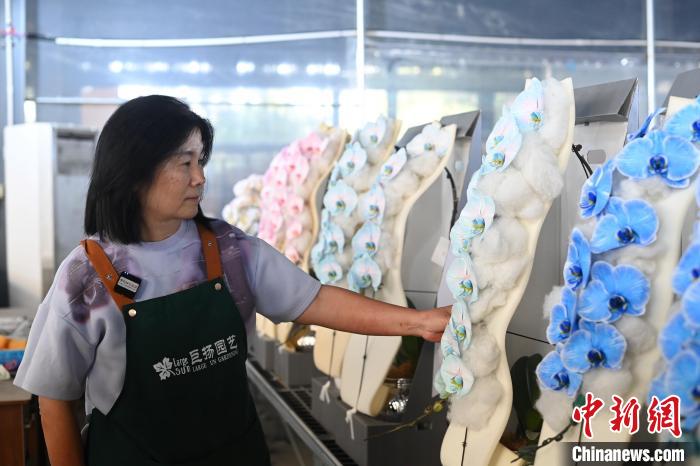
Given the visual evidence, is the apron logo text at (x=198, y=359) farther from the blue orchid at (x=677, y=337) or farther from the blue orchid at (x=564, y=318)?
the blue orchid at (x=677, y=337)

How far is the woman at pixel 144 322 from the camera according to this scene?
65.3 inches

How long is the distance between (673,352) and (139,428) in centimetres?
106

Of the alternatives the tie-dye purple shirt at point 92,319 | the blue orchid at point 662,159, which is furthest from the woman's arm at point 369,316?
the blue orchid at point 662,159

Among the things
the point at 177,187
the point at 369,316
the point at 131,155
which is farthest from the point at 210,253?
the point at 369,316

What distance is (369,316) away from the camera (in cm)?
190

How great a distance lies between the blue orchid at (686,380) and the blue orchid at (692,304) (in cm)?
5

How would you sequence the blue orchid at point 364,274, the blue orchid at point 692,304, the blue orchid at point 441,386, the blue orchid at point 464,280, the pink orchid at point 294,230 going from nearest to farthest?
the blue orchid at point 692,304 → the blue orchid at point 464,280 → the blue orchid at point 441,386 → the blue orchid at point 364,274 → the pink orchid at point 294,230

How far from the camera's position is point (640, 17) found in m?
7.13

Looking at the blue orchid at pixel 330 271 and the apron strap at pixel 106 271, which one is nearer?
the apron strap at pixel 106 271

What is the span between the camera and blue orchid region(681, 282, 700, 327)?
120 cm

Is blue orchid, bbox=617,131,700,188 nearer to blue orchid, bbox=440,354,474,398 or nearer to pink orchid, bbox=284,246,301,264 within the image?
blue orchid, bbox=440,354,474,398

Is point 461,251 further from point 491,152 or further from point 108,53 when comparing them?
point 108,53

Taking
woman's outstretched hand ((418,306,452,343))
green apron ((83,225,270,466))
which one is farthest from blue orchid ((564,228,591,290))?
green apron ((83,225,270,466))

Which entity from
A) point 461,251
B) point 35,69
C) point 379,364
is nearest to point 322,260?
point 379,364
